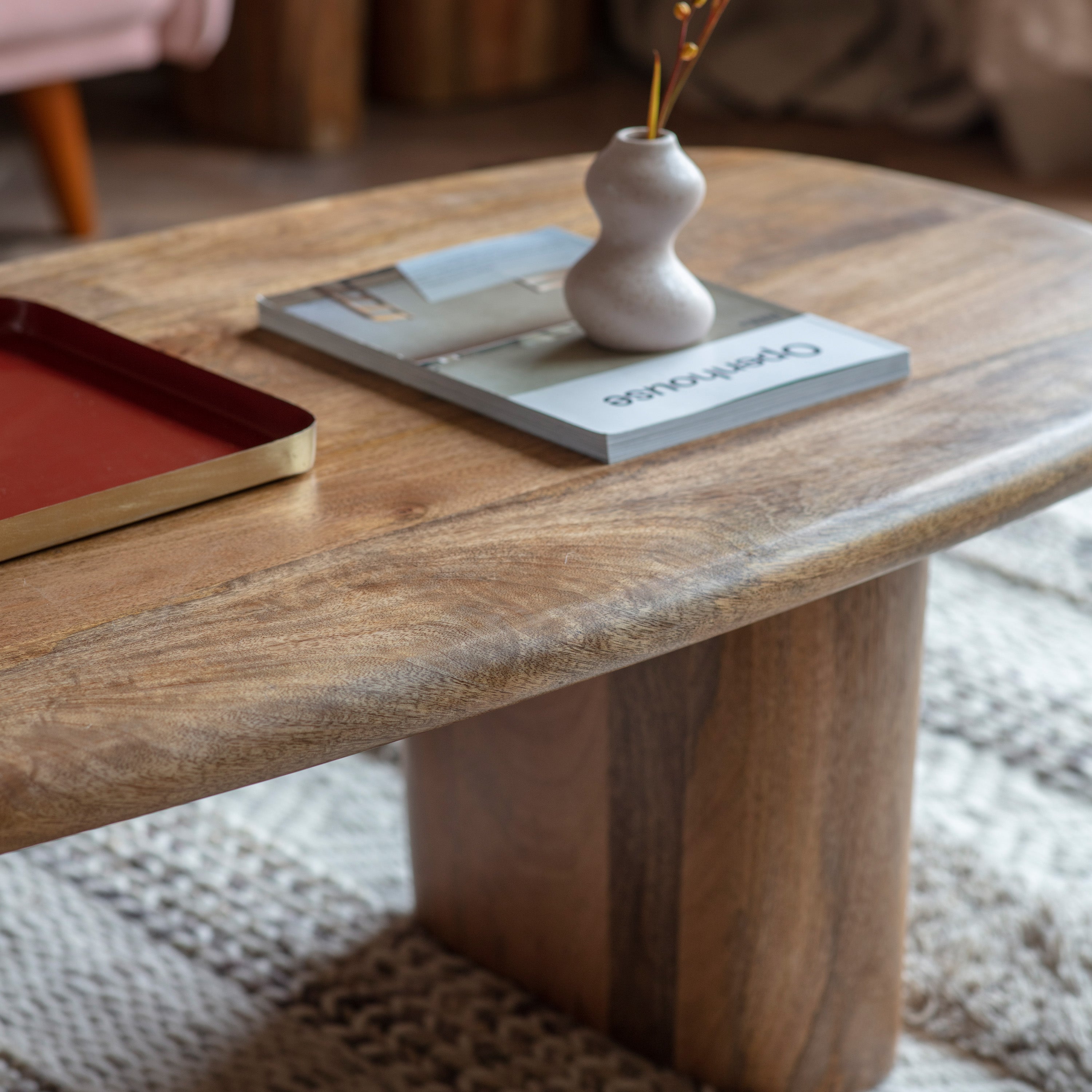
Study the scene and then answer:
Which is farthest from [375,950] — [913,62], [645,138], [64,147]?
[913,62]

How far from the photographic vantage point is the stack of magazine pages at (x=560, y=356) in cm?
65

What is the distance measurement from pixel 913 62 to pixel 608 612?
2511 millimetres

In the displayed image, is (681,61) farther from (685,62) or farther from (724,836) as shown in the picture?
(724,836)

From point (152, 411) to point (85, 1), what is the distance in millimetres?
1446

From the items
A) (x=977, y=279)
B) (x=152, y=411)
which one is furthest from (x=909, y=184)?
(x=152, y=411)

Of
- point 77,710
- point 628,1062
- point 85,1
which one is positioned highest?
point 85,1


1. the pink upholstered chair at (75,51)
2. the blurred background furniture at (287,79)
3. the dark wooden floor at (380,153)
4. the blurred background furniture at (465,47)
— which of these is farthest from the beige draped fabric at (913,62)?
the pink upholstered chair at (75,51)

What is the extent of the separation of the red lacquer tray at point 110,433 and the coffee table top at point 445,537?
0.01 metres

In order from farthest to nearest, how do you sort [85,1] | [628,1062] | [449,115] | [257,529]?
[449,115], [85,1], [628,1062], [257,529]

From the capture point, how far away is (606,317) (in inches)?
28.0

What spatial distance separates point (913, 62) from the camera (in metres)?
2.73

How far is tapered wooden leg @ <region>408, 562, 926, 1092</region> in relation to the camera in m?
0.72

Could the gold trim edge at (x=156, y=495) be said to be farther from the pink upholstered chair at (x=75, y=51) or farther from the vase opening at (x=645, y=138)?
the pink upholstered chair at (x=75, y=51)

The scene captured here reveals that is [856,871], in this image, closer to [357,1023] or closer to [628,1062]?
[628,1062]
